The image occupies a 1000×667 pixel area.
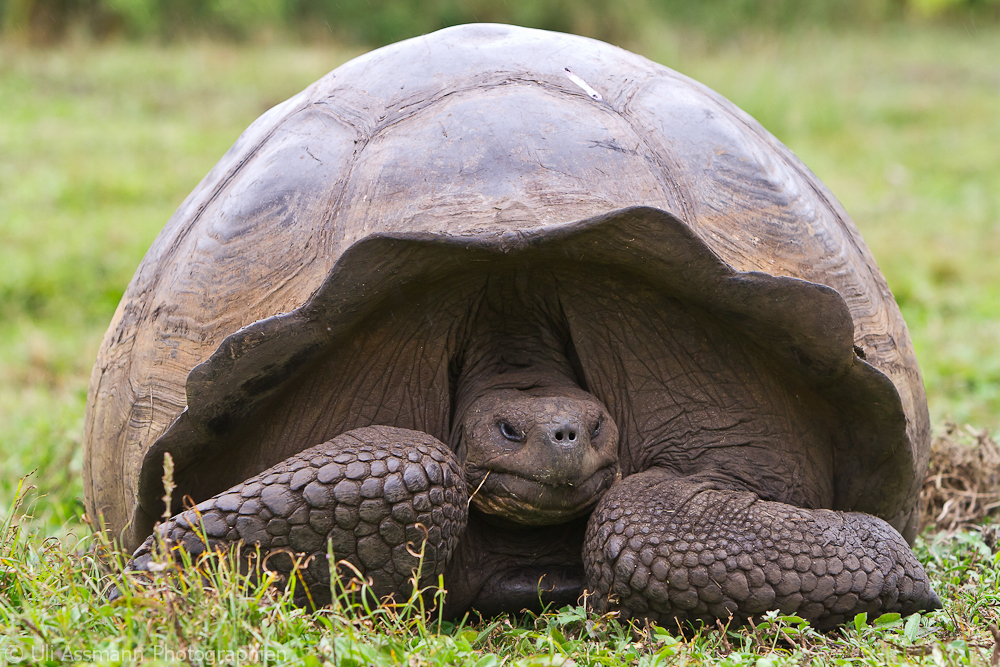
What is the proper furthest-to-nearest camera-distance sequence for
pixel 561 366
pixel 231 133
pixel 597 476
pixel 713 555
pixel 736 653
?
1. pixel 231 133
2. pixel 561 366
3. pixel 597 476
4. pixel 713 555
5. pixel 736 653

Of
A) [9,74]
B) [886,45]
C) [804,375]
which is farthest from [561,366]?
[886,45]

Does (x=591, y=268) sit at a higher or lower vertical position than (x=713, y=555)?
higher

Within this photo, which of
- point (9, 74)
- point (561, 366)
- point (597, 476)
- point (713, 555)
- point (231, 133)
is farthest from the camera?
point (9, 74)

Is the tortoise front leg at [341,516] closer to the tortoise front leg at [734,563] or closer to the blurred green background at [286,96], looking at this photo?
the tortoise front leg at [734,563]

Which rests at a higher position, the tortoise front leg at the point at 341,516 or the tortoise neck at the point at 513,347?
the tortoise neck at the point at 513,347

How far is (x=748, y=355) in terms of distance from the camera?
2.31 metres

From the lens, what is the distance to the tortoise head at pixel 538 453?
2066mm

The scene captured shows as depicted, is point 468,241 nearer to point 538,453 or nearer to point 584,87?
point 538,453

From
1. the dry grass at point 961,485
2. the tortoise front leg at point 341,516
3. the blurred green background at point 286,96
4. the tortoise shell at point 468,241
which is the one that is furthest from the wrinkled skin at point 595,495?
the blurred green background at point 286,96

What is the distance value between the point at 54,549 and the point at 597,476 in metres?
1.22

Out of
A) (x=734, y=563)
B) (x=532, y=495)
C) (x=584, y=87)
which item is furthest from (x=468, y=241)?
(x=734, y=563)

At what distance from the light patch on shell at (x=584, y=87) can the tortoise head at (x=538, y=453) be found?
0.75m

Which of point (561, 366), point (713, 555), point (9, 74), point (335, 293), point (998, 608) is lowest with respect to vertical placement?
point (998, 608)

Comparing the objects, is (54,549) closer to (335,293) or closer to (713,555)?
(335,293)
